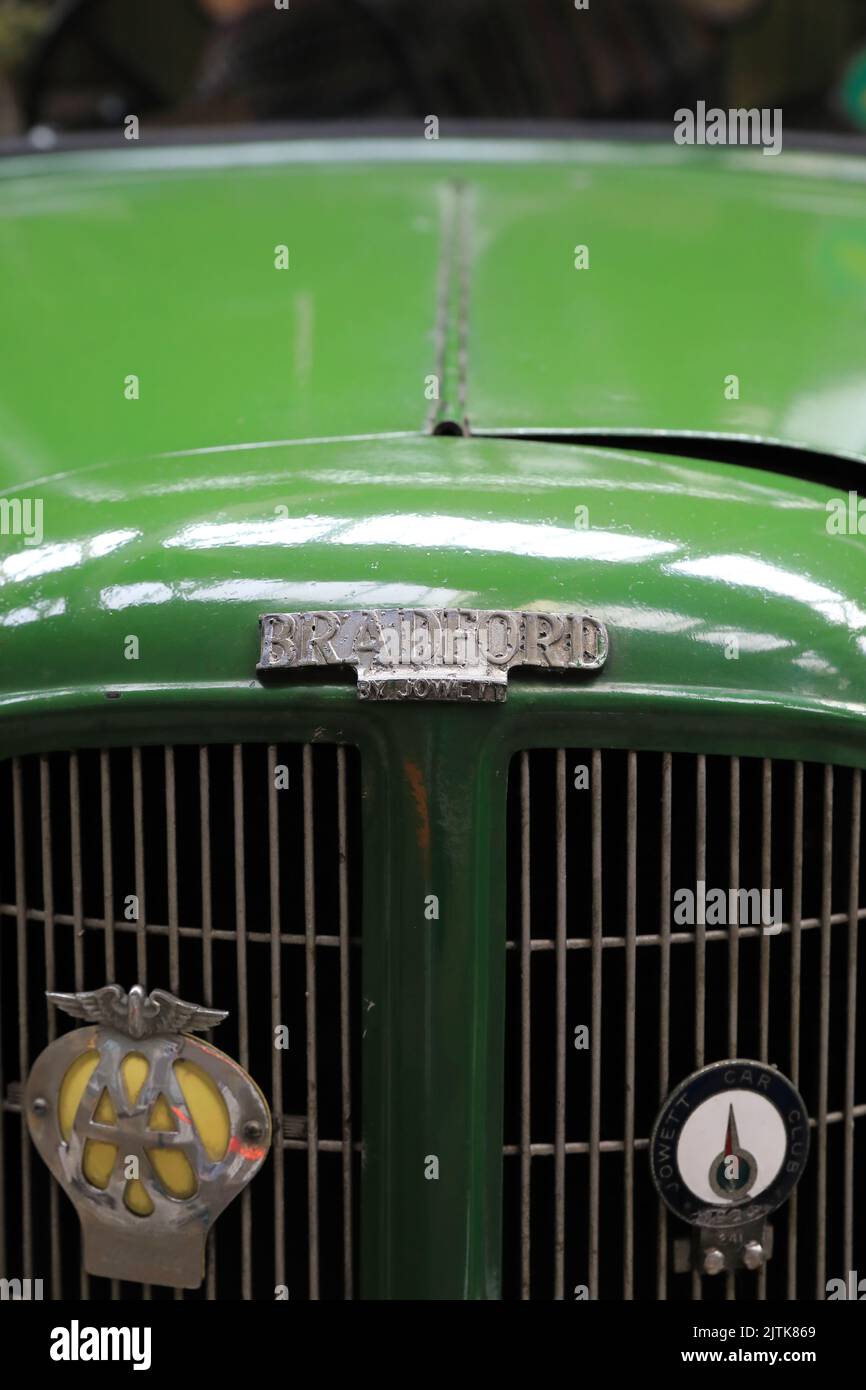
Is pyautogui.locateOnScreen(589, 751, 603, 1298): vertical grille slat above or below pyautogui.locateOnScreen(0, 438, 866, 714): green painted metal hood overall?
below

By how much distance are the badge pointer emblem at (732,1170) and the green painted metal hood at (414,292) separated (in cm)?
86

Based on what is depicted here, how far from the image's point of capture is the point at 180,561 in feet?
5.62

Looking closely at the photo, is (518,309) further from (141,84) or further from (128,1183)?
(141,84)

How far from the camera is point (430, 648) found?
1.65m

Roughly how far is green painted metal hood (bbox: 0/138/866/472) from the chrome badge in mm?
357

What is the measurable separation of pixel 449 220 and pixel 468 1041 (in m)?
1.50

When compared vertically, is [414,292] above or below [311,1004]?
above

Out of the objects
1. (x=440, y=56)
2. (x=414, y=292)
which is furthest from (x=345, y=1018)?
(x=440, y=56)

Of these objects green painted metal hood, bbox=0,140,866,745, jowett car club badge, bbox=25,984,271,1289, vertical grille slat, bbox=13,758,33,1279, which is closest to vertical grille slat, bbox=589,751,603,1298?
green painted metal hood, bbox=0,140,866,745

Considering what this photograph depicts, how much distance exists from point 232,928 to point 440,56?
226cm

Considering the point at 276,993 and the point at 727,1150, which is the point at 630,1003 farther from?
the point at 276,993

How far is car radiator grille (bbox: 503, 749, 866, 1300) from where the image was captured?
1.75 metres

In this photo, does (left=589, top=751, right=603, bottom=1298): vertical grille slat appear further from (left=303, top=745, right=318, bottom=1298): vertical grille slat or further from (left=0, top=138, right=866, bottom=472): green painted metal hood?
(left=0, top=138, right=866, bottom=472): green painted metal hood
